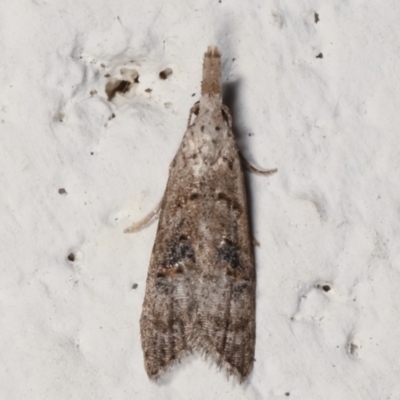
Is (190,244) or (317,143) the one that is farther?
(317,143)

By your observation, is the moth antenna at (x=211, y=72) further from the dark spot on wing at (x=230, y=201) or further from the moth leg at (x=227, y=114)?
the dark spot on wing at (x=230, y=201)

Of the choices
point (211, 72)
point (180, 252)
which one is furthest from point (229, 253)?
point (211, 72)

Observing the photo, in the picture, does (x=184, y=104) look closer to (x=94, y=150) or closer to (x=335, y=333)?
(x=94, y=150)

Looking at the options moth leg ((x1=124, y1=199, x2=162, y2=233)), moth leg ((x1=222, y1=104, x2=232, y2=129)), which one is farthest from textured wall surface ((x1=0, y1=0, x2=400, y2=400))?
moth leg ((x1=222, y1=104, x2=232, y2=129))

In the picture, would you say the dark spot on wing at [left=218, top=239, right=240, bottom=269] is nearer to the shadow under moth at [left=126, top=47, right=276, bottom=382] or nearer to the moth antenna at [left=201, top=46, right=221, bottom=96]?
the shadow under moth at [left=126, top=47, right=276, bottom=382]

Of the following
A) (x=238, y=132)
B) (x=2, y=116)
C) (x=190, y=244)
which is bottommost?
(x=190, y=244)

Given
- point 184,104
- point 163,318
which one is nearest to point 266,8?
point 184,104
